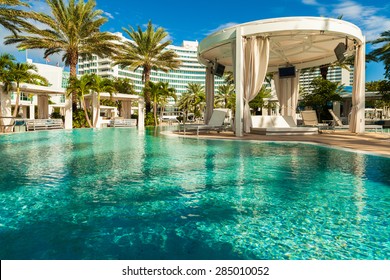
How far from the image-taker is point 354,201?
360 cm

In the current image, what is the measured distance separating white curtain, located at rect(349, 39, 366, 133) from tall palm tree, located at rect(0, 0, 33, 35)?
56.8 ft

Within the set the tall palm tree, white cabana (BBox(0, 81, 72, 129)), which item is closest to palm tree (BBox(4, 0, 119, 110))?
white cabana (BBox(0, 81, 72, 129))

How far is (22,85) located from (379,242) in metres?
22.3

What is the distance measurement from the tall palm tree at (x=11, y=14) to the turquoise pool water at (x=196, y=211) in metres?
12.6

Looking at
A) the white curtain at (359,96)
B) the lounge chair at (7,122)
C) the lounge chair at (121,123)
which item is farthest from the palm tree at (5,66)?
the white curtain at (359,96)

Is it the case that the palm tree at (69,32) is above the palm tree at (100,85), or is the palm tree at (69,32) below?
above

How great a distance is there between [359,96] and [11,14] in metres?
18.2

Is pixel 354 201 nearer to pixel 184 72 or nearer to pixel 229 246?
pixel 229 246

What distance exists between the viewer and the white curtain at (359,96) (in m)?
13.0

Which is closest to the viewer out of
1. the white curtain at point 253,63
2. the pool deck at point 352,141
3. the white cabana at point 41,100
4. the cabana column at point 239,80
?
the pool deck at point 352,141

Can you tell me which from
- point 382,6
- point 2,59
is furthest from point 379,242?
point 382,6

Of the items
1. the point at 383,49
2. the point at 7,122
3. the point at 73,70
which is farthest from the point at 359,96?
the point at 7,122

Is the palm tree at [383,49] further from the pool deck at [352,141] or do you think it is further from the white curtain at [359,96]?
the pool deck at [352,141]

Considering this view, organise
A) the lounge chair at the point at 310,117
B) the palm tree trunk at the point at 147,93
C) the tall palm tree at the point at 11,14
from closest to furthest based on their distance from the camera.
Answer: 1. the tall palm tree at the point at 11,14
2. the lounge chair at the point at 310,117
3. the palm tree trunk at the point at 147,93
